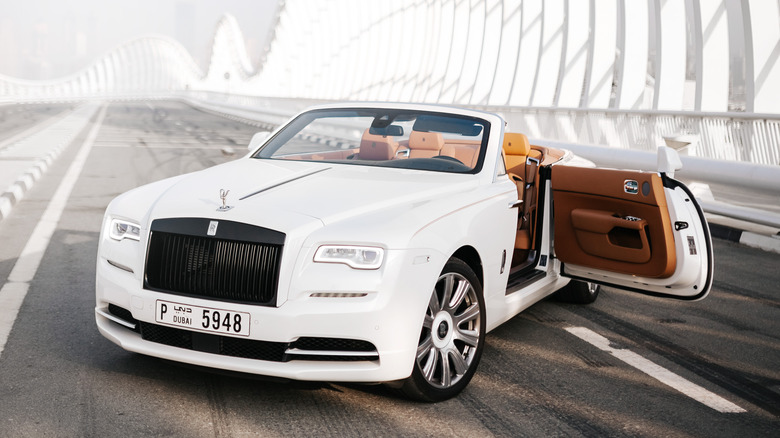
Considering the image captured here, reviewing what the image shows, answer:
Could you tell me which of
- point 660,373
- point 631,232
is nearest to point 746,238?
point 631,232

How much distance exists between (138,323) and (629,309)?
378 cm

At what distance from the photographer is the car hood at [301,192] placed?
396cm

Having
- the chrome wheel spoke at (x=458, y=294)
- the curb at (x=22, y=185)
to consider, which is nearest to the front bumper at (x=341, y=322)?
the chrome wheel spoke at (x=458, y=294)

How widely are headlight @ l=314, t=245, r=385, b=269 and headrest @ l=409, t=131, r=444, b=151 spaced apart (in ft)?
6.06

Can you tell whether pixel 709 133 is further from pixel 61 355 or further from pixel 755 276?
pixel 61 355

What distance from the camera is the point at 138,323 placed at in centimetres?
410

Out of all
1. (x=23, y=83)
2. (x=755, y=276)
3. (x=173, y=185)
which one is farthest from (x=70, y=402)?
(x=23, y=83)

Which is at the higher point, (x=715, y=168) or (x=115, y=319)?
(x=715, y=168)

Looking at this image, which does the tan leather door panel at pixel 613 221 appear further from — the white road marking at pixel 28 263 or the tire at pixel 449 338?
the white road marking at pixel 28 263

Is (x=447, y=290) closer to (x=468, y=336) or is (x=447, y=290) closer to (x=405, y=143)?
(x=468, y=336)

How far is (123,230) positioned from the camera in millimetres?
4234

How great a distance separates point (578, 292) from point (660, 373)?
154 cm

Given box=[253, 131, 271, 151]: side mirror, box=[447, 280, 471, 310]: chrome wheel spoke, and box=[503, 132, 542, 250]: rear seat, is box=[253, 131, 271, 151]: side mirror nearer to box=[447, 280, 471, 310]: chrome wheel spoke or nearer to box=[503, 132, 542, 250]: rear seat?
box=[503, 132, 542, 250]: rear seat

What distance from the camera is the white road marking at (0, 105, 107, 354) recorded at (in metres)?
5.40
